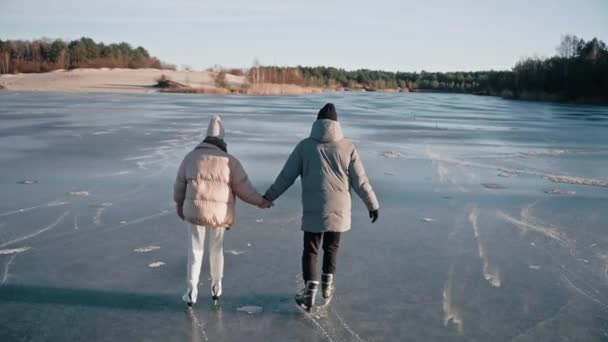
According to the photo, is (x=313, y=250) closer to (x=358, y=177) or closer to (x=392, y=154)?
(x=358, y=177)

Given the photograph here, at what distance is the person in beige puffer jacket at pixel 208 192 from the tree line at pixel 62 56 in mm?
94504

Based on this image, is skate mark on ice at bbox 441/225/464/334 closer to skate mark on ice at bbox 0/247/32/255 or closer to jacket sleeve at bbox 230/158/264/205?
jacket sleeve at bbox 230/158/264/205

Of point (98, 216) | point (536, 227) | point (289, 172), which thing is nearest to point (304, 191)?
point (289, 172)

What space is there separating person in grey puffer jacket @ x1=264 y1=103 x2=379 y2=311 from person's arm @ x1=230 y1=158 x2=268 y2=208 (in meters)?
0.31

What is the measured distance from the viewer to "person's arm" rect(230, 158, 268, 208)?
3930mm

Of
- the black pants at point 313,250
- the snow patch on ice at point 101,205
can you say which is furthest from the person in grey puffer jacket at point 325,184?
the snow patch on ice at point 101,205

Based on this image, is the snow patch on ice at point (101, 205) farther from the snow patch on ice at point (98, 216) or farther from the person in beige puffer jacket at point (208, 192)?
the person in beige puffer jacket at point (208, 192)

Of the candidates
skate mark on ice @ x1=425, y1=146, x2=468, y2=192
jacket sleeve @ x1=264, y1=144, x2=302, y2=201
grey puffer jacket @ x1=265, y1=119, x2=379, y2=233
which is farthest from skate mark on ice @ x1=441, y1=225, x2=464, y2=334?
skate mark on ice @ x1=425, y1=146, x2=468, y2=192

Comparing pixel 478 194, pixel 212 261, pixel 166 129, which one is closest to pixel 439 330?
pixel 212 261

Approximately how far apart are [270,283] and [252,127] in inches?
556

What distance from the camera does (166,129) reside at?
16.7 meters

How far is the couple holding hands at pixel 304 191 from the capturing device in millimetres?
3818

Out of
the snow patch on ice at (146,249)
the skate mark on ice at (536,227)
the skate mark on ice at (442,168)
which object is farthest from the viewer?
the skate mark on ice at (442,168)

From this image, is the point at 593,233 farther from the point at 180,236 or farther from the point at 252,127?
the point at 252,127
